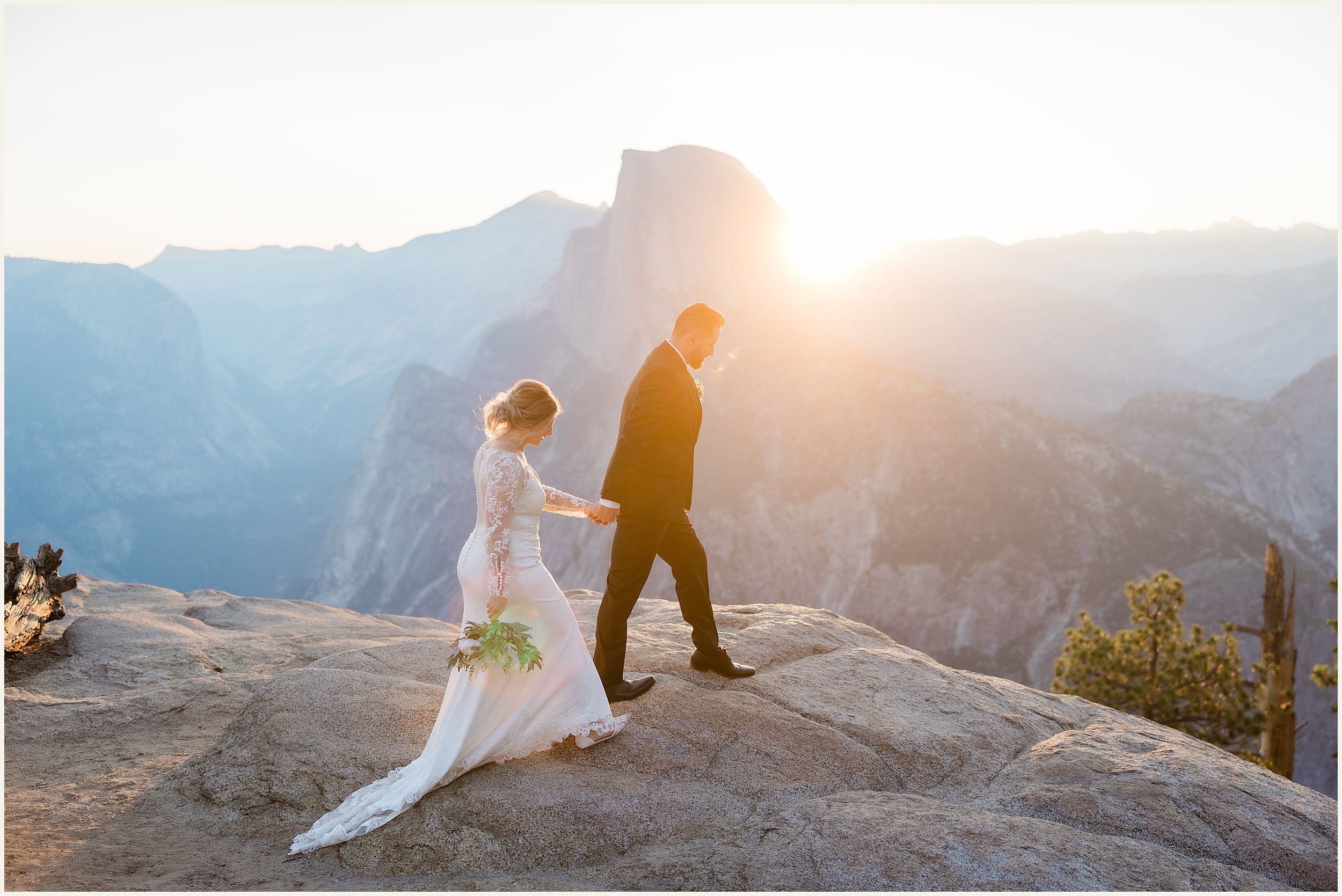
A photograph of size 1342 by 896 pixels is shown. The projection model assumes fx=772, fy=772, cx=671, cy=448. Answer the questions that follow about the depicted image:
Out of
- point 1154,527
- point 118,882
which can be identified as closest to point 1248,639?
point 1154,527

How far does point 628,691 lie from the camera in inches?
217

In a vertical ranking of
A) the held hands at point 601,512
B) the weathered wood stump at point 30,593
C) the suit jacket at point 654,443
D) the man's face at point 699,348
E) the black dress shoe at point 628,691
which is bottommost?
the weathered wood stump at point 30,593

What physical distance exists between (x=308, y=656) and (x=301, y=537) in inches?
3866

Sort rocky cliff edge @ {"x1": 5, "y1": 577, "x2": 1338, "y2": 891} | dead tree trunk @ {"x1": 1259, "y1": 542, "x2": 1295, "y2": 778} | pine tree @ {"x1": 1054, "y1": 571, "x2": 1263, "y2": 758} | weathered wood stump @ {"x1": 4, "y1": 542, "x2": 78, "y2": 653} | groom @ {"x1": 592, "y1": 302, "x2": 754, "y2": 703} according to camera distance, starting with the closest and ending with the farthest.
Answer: rocky cliff edge @ {"x1": 5, "y1": 577, "x2": 1338, "y2": 891} → groom @ {"x1": 592, "y1": 302, "x2": 754, "y2": 703} → weathered wood stump @ {"x1": 4, "y1": 542, "x2": 78, "y2": 653} → pine tree @ {"x1": 1054, "y1": 571, "x2": 1263, "y2": 758} → dead tree trunk @ {"x1": 1259, "y1": 542, "x2": 1295, "y2": 778}

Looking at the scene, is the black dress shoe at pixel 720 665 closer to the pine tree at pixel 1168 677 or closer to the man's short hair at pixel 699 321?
the man's short hair at pixel 699 321

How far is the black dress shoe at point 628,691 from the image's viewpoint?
5469mm

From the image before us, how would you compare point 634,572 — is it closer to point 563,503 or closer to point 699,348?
point 563,503

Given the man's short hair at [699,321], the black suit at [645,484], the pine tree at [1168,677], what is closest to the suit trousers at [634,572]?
the black suit at [645,484]

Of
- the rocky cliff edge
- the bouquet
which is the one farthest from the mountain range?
the bouquet

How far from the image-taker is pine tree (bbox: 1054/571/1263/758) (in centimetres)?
1298

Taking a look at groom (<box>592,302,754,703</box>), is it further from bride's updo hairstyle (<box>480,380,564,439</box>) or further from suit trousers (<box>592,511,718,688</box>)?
bride's updo hairstyle (<box>480,380,564,439</box>)

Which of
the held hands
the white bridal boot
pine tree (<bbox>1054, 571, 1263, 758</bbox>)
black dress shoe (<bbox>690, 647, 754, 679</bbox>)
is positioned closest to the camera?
the white bridal boot

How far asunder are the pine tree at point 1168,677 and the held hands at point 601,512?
11241mm

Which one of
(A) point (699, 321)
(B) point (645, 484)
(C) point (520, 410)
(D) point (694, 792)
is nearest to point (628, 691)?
(D) point (694, 792)
